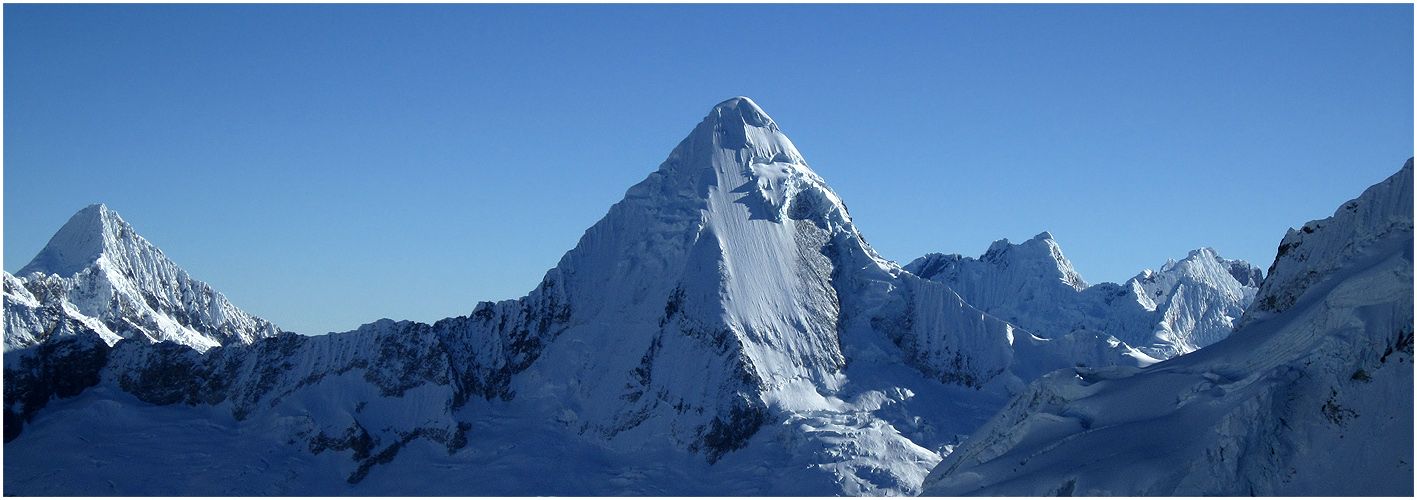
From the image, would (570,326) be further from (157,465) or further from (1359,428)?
(1359,428)

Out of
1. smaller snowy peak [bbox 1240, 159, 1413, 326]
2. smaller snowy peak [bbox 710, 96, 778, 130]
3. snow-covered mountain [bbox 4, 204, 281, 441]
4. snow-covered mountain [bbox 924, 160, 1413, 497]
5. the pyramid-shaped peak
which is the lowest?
snow-covered mountain [bbox 924, 160, 1413, 497]

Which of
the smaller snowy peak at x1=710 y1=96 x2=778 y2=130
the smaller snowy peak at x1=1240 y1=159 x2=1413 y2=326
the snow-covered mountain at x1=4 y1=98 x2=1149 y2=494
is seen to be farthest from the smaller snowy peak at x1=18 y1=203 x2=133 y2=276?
the smaller snowy peak at x1=1240 y1=159 x2=1413 y2=326

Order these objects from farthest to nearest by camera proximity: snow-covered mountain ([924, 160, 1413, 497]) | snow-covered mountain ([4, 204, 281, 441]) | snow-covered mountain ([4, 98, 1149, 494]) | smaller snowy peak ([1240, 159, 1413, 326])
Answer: snow-covered mountain ([4, 204, 281, 441]) → snow-covered mountain ([4, 98, 1149, 494]) → smaller snowy peak ([1240, 159, 1413, 326]) → snow-covered mountain ([924, 160, 1413, 497])

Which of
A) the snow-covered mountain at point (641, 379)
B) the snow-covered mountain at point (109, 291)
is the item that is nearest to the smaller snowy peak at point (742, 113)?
the snow-covered mountain at point (641, 379)

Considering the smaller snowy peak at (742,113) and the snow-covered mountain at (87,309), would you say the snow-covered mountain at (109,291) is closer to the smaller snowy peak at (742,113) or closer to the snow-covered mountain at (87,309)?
the snow-covered mountain at (87,309)

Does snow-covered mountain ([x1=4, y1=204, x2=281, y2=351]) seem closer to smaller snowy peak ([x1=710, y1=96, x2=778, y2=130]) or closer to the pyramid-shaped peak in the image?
the pyramid-shaped peak

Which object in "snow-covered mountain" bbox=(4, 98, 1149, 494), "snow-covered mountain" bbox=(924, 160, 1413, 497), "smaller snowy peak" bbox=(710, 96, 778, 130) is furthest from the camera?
"smaller snowy peak" bbox=(710, 96, 778, 130)

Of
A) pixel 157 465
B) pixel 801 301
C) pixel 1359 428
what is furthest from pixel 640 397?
pixel 1359 428

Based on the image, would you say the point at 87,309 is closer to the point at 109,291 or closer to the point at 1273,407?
the point at 109,291
